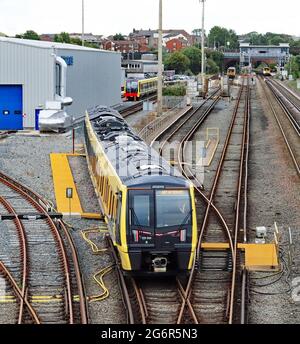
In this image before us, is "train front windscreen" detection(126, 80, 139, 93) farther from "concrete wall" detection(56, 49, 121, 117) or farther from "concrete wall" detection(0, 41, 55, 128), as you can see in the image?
"concrete wall" detection(0, 41, 55, 128)

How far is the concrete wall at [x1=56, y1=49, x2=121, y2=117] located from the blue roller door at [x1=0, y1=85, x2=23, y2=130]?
2.91 m

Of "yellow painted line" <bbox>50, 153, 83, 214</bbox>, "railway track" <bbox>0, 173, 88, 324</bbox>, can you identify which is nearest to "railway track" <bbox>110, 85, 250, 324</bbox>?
"railway track" <bbox>0, 173, 88, 324</bbox>

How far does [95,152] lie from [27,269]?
7134 mm

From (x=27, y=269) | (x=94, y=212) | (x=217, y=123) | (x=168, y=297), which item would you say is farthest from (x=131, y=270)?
(x=217, y=123)

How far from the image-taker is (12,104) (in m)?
41.8

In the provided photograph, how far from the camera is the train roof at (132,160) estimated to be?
14672 millimetres

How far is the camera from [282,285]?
48.6ft

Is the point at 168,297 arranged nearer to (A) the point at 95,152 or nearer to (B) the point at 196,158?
(A) the point at 95,152

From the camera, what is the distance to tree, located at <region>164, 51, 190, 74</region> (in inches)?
5340

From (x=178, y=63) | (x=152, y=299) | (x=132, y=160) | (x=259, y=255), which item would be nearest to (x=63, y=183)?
(x=132, y=160)

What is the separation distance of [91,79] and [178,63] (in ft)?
282

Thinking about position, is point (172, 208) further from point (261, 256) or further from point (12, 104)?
point (12, 104)

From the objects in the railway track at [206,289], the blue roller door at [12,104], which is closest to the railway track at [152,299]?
the railway track at [206,289]

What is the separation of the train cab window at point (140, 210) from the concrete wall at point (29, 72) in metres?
27.1
